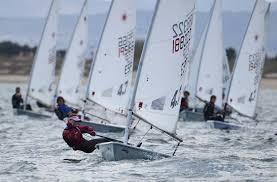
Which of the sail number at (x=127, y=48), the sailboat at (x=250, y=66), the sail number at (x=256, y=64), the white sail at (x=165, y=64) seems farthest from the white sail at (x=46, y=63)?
the white sail at (x=165, y=64)

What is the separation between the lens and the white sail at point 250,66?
2855 cm

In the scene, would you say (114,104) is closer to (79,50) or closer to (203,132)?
(203,132)

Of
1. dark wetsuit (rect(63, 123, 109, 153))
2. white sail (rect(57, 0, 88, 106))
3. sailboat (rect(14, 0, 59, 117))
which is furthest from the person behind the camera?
white sail (rect(57, 0, 88, 106))

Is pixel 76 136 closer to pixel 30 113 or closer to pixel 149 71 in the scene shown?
pixel 149 71

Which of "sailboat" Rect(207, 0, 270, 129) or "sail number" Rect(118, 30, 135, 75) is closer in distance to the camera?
"sail number" Rect(118, 30, 135, 75)

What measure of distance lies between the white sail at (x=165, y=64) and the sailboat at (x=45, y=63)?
48.0 feet

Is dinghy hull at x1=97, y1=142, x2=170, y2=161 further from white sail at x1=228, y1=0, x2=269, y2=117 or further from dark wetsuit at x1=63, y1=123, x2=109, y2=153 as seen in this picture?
white sail at x1=228, y1=0, x2=269, y2=117

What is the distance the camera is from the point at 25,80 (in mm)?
85250

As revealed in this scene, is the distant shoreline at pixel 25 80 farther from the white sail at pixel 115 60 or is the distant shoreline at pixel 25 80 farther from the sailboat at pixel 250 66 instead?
the white sail at pixel 115 60

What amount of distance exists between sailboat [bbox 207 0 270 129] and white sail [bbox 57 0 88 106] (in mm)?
6456

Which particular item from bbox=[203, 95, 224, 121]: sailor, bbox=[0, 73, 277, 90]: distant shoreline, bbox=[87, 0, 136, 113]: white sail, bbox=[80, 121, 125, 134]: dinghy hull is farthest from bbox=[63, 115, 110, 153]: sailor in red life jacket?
bbox=[0, 73, 277, 90]: distant shoreline

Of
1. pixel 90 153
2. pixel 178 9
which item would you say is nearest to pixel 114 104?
pixel 90 153

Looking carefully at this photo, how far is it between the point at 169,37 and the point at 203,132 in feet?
27.5

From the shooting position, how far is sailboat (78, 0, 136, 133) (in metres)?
24.4
